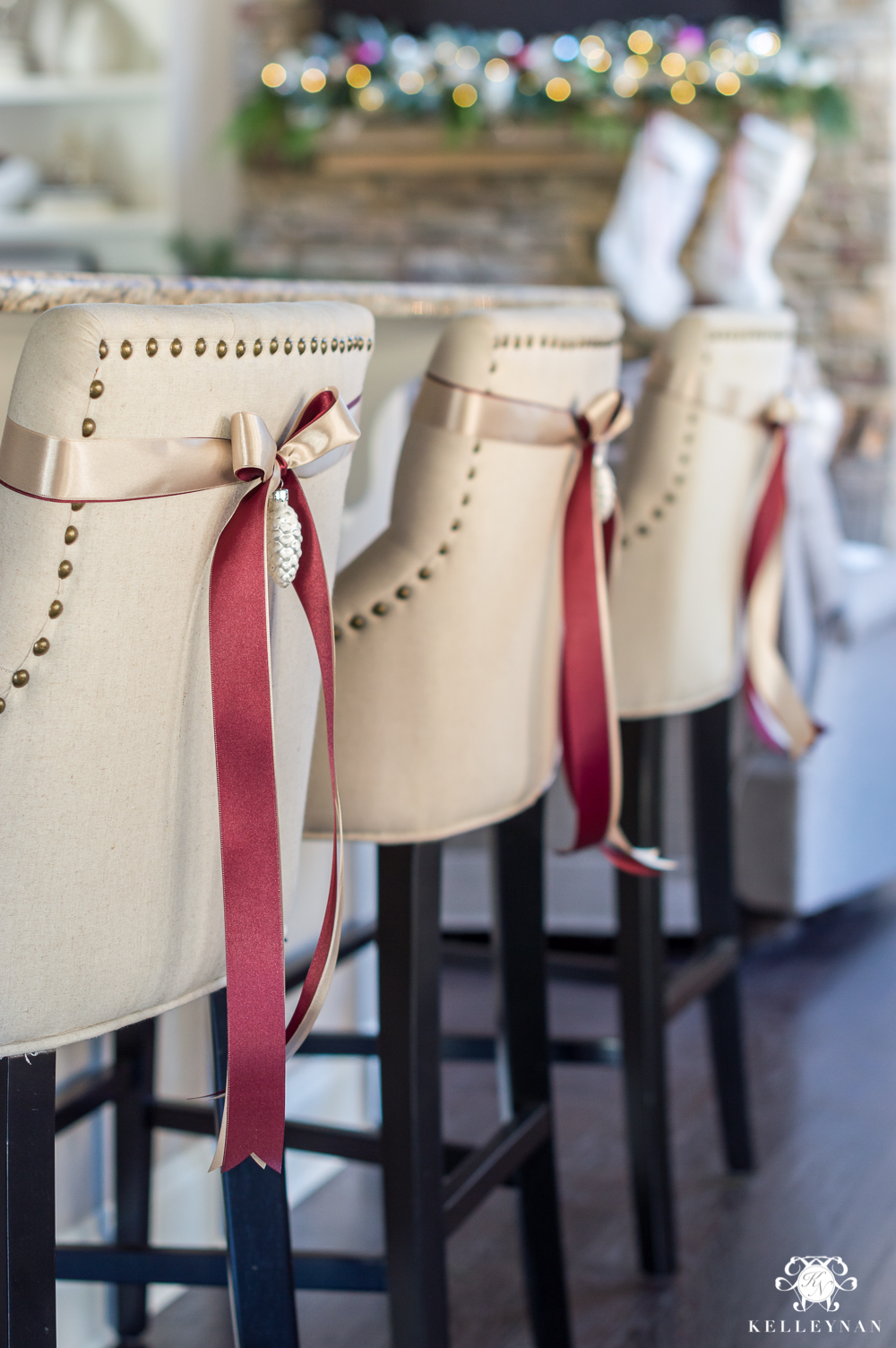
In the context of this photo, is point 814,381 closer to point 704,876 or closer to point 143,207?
point 143,207

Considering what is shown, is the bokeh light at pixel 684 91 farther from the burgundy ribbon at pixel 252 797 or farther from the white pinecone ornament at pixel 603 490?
the burgundy ribbon at pixel 252 797

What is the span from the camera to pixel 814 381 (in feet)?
13.0

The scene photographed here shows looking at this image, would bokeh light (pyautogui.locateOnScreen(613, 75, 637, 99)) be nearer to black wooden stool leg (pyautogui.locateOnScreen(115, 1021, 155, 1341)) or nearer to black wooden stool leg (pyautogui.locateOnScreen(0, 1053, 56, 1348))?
black wooden stool leg (pyautogui.locateOnScreen(115, 1021, 155, 1341))

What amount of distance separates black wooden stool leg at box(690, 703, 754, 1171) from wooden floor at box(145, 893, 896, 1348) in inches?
3.4

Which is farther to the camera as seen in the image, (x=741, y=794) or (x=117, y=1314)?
(x=741, y=794)

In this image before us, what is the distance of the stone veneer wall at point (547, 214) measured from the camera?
4.24 m

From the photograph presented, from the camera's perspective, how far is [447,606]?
117cm

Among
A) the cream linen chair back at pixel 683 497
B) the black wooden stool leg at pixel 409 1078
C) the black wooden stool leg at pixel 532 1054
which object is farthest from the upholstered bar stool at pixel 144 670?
the cream linen chair back at pixel 683 497

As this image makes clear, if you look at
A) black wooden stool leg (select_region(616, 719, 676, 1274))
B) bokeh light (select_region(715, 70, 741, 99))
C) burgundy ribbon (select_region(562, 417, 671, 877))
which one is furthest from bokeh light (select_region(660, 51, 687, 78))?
burgundy ribbon (select_region(562, 417, 671, 877))

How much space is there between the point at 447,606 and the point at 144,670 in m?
0.37

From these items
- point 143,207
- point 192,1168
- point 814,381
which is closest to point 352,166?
point 143,207

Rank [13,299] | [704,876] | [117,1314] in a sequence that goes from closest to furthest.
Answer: [13,299], [117,1314], [704,876]

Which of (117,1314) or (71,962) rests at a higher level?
(71,962)

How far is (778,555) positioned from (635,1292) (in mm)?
853
